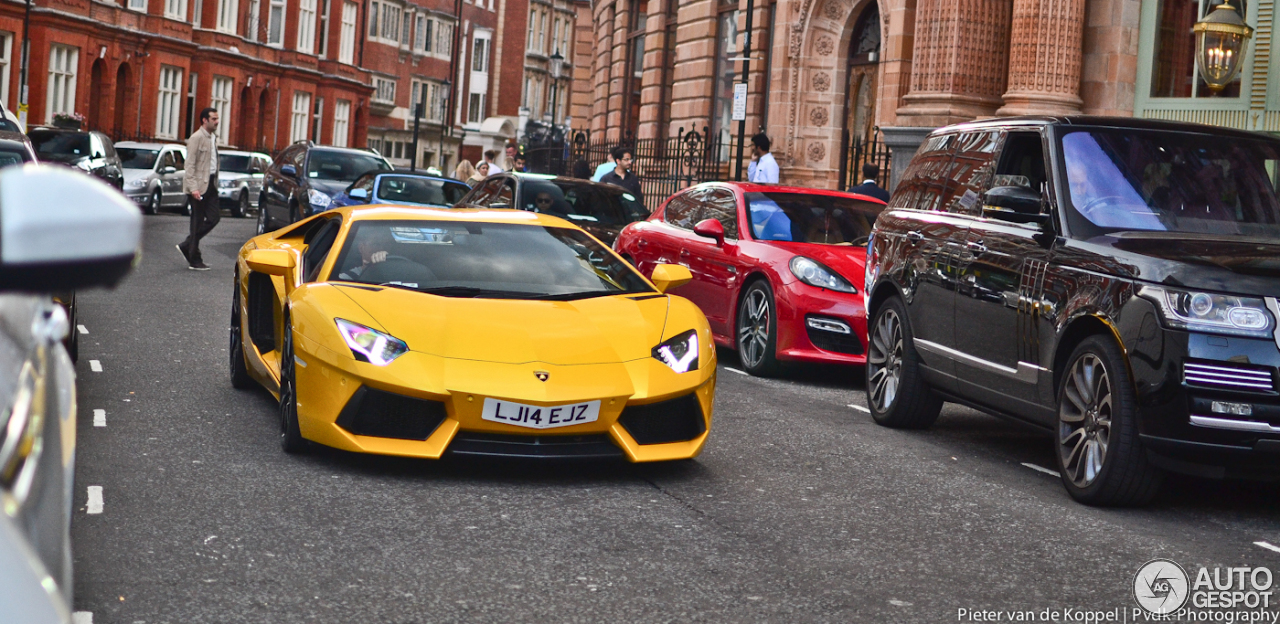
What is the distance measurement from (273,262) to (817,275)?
Result: 463 centimetres

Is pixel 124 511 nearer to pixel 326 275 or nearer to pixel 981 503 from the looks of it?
pixel 326 275

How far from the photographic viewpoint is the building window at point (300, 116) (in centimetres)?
6456

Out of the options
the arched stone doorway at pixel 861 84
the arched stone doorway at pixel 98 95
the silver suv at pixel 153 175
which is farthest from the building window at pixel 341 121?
the arched stone doorway at pixel 861 84

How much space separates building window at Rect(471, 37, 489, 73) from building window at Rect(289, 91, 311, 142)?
25426 millimetres

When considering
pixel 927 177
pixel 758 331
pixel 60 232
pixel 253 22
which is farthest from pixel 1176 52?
pixel 253 22

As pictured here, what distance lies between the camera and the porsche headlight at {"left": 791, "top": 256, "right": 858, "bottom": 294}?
10.9 m

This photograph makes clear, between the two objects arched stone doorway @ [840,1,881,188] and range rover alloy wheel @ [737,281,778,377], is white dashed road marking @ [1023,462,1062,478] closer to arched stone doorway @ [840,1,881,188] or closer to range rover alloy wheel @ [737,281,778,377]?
range rover alloy wheel @ [737,281,778,377]

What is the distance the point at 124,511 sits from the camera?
223 inches

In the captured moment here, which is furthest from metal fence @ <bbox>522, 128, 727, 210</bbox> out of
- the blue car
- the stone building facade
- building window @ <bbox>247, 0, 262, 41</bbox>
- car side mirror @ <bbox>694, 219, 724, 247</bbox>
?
building window @ <bbox>247, 0, 262, 41</bbox>

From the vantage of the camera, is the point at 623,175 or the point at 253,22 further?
the point at 253,22

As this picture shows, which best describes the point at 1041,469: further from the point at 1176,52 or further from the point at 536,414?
the point at 1176,52

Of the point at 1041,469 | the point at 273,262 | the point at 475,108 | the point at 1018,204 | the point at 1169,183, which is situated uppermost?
the point at 475,108

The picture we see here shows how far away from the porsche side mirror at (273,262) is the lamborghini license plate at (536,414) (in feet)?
5.73

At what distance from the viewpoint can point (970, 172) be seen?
8328 millimetres
